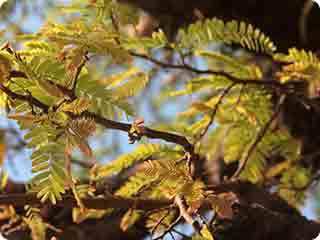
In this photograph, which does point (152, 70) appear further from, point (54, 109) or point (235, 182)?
point (54, 109)

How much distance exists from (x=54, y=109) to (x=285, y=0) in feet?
3.23

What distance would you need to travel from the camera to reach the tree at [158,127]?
0.65 meters

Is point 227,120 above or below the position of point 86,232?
above

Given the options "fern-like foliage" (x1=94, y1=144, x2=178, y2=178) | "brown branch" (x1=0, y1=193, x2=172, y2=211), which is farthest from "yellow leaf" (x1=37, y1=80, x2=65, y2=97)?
"fern-like foliage" (x1=94, y1=144, x2=178, y2=178)

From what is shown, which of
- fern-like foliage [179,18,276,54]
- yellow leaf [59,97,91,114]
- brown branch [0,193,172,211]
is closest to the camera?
yellow leaf [59,97,91,114]

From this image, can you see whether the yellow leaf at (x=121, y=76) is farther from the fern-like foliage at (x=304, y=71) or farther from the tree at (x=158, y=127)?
the fern-like foliage at (x=304, y=71)

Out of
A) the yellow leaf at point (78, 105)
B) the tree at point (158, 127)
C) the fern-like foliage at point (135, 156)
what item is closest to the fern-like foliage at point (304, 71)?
the tree at point (158, 127)

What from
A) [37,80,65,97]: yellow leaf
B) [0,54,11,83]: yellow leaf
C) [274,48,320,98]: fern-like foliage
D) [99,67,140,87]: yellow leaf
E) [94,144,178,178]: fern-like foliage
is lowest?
[94,144,178,178]: fern-like foliage

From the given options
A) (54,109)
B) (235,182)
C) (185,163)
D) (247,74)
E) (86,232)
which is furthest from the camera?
(86,232)

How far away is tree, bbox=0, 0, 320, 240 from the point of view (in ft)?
2.14

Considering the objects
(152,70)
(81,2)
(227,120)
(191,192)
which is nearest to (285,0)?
(227,120)

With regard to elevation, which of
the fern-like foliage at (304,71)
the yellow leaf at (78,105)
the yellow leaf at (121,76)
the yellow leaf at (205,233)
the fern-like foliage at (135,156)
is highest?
the yellow leaf at (121,76)

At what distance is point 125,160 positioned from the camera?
3.31 feet

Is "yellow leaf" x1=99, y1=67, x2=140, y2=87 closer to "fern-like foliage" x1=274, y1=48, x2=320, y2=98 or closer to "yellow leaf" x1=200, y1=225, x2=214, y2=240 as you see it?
"fern-like foliage" x1=274, y1=48, x2=320, y2=98
